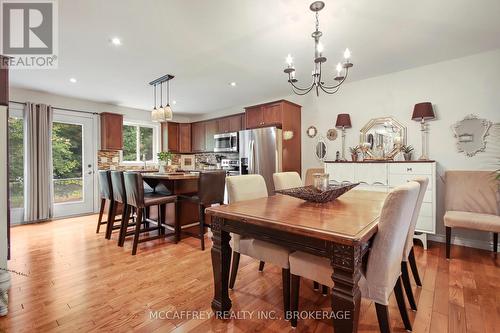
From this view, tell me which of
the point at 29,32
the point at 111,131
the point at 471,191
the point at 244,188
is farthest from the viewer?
the point at 111,131

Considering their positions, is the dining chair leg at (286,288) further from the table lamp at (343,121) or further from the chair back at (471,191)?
the table lamp at (343,121)

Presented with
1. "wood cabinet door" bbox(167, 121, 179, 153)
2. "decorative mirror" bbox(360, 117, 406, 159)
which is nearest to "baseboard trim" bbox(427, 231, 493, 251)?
"decorative mirror" bbox(360, 117, 406, 159)

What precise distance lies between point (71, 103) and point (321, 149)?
506cm

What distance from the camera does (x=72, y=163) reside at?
4.82 meters

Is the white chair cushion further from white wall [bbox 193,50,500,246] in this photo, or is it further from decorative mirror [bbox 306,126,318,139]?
decorative mirror [bbox 306,126,318,139]

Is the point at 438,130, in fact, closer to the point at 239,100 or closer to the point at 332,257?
the point at 332,257

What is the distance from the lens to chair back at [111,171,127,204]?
3.03 m

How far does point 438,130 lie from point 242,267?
10.5ft

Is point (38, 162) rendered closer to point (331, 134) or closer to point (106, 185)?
point (106, 185)

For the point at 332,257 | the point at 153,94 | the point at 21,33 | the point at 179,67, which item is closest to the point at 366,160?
the point at 332,257

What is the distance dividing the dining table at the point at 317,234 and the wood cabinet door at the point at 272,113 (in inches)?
101

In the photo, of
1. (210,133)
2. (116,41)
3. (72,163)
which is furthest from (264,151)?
(72,163)

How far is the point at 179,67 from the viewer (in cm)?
329

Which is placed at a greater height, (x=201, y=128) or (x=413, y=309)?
(x=201, y=128)
